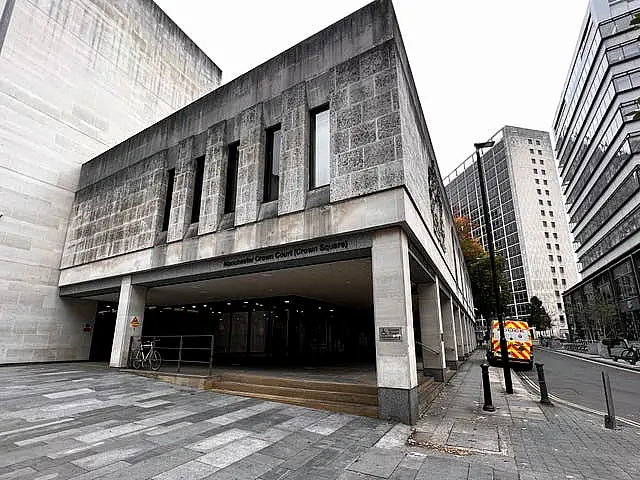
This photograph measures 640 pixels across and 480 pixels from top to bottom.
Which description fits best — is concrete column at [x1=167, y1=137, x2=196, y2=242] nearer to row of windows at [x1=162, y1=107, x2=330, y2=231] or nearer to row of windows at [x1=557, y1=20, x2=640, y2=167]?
row of windows at [x1=162, y1=107, x2=330, y2=231]

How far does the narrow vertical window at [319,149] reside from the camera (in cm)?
982

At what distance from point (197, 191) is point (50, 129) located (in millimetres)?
10392

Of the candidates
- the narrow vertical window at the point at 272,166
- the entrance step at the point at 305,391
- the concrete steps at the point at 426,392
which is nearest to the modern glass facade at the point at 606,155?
the concrete steps at the point at 426,392

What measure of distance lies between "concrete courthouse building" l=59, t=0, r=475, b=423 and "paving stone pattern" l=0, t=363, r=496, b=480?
6.35ft

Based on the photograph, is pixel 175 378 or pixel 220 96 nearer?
pixel 175 378

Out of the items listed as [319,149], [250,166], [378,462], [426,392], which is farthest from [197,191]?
[378,462]

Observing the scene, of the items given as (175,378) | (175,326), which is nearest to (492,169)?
(175,326)

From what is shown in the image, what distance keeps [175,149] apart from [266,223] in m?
6.71

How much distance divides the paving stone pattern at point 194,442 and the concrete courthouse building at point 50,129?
29.7 ft

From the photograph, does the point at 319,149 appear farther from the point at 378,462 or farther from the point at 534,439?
the point at 534,439

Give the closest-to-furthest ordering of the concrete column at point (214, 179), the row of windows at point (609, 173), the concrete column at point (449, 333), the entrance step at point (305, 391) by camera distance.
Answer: the entrance step at point (305, 391), the concrete column at point (214, 179), the concrete column at point (449, 333), the row of windows at point (609, 173)

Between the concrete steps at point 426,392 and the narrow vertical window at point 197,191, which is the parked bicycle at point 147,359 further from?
the concrete steps at point 426,392

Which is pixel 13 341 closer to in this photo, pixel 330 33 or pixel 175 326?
pixel 175 326

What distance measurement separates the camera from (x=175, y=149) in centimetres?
1404
